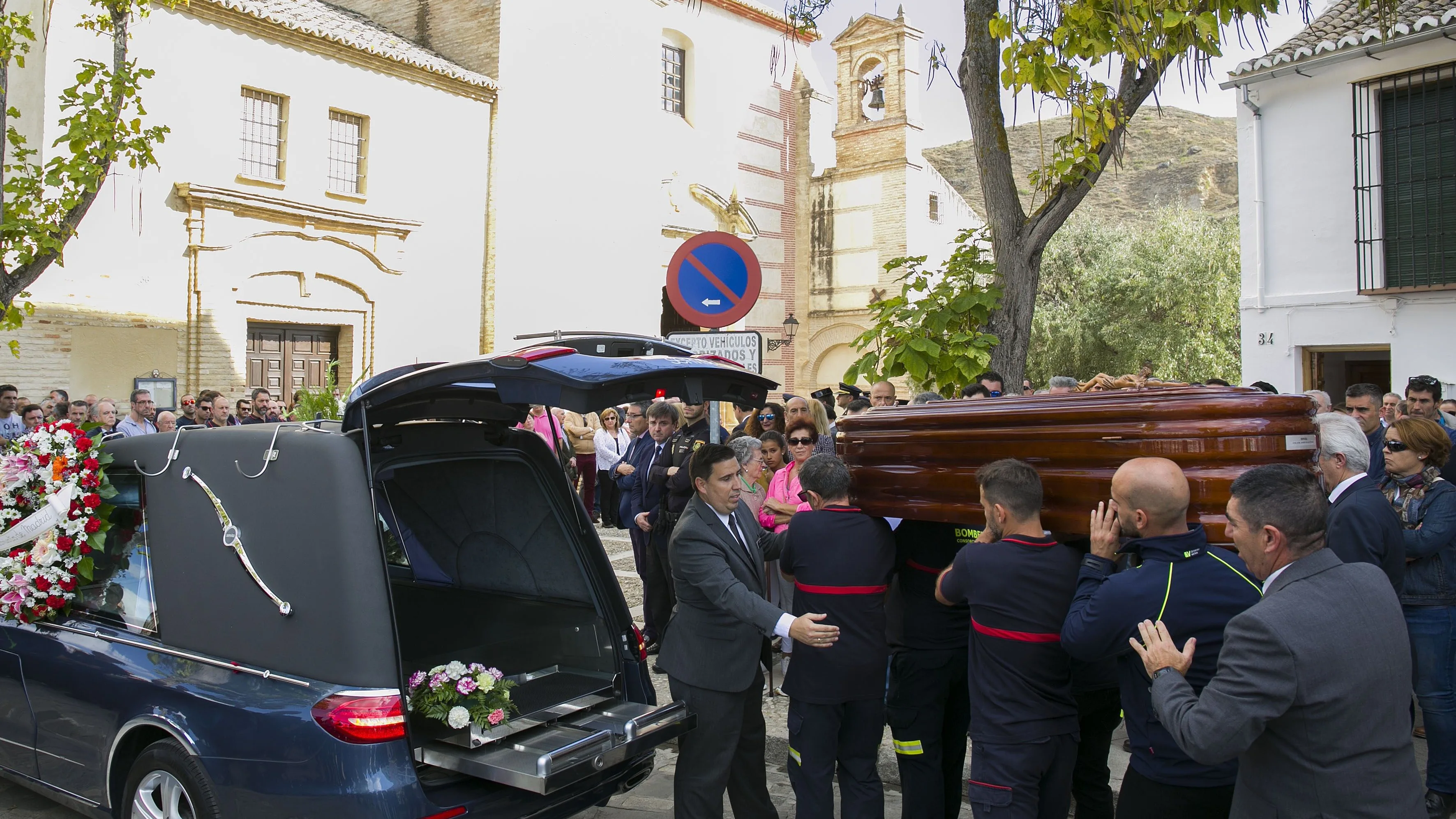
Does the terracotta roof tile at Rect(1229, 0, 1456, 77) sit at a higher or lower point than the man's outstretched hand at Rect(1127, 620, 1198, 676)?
higher

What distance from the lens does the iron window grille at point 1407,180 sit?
11555mm

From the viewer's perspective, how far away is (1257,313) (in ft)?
43.7

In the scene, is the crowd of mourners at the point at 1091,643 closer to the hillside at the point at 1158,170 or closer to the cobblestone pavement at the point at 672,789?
the cobblestone pavement at the point at 672,789

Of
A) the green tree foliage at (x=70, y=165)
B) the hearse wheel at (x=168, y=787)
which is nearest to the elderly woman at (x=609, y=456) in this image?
the green tree foliage at (x=70, y=165)

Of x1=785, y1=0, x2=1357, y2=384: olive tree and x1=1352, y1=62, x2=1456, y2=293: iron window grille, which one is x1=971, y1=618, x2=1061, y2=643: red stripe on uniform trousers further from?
x1=1352, y1=62, x2=1456, y2=293: iron window grille

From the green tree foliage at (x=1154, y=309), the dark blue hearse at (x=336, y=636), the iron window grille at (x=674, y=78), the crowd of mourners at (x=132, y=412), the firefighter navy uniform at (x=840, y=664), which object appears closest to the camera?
the dark blue hearse at (x=336, y=636)

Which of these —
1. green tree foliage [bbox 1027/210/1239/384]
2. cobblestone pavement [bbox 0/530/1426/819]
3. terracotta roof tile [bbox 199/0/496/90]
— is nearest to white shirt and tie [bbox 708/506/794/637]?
cobblestone pavement [bbox 0/530/1426/819]

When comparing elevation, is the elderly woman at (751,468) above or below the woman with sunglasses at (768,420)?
below

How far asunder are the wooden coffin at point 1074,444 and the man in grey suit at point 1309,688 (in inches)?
19.5

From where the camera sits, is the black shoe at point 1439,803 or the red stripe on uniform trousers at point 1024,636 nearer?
the red stripe on uniform trousers at point 1024,636

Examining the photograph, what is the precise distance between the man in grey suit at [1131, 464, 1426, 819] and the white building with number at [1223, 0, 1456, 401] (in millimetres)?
10724

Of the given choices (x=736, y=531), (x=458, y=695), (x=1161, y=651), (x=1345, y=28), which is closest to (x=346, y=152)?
(x=1345, y=28)

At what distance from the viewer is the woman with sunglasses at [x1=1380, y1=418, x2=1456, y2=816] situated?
4766 mm

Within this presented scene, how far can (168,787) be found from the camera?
12.2 ft
